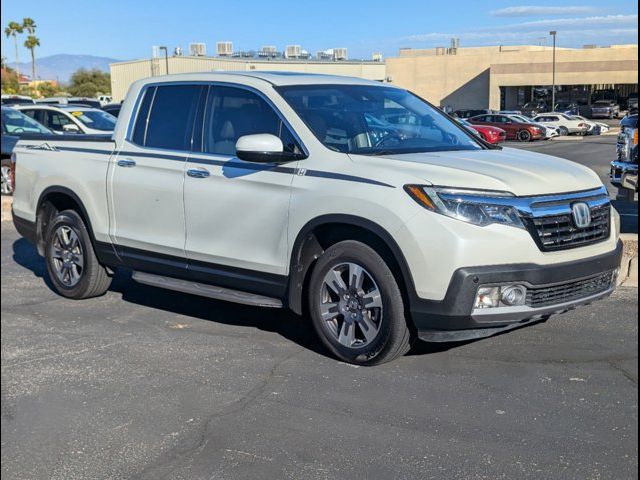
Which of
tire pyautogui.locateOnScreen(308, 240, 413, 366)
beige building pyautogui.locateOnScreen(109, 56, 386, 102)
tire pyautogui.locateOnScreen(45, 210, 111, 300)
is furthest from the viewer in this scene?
beige building pyautogui.locateOnScreen(109, 56, 386, 102)

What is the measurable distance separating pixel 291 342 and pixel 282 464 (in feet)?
6.51

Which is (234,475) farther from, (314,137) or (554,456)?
(314,137)

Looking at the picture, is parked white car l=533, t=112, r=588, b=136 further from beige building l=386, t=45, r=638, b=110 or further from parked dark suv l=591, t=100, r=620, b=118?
beige building l=386, t=45, r=638, b=110

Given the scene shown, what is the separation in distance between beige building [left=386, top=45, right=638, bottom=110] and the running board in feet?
199

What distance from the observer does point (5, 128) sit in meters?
15.5

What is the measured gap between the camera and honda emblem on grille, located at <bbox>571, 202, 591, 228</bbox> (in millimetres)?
5062

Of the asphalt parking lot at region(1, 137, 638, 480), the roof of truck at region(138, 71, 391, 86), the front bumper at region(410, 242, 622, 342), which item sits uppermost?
the roof of truck at region(138, 71, 391, 86)

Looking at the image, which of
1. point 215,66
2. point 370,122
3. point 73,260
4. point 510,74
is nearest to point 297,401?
point 370,122

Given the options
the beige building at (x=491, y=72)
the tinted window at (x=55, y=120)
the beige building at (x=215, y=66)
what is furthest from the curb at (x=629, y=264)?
the beige building at (x=491, y=72)

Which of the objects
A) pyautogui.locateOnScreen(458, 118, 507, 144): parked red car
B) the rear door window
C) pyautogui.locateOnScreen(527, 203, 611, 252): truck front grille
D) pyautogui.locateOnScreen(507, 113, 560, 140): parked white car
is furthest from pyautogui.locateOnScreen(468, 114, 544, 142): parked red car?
pyautogui.locateOnScreen(527, 203, 611, 252): truck front grille

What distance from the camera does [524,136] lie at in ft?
134

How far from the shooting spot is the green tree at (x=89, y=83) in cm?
7600

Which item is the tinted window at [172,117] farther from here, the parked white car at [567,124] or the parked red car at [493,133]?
the parked white car at [567,124]

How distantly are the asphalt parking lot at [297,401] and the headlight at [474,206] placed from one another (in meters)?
0.98
